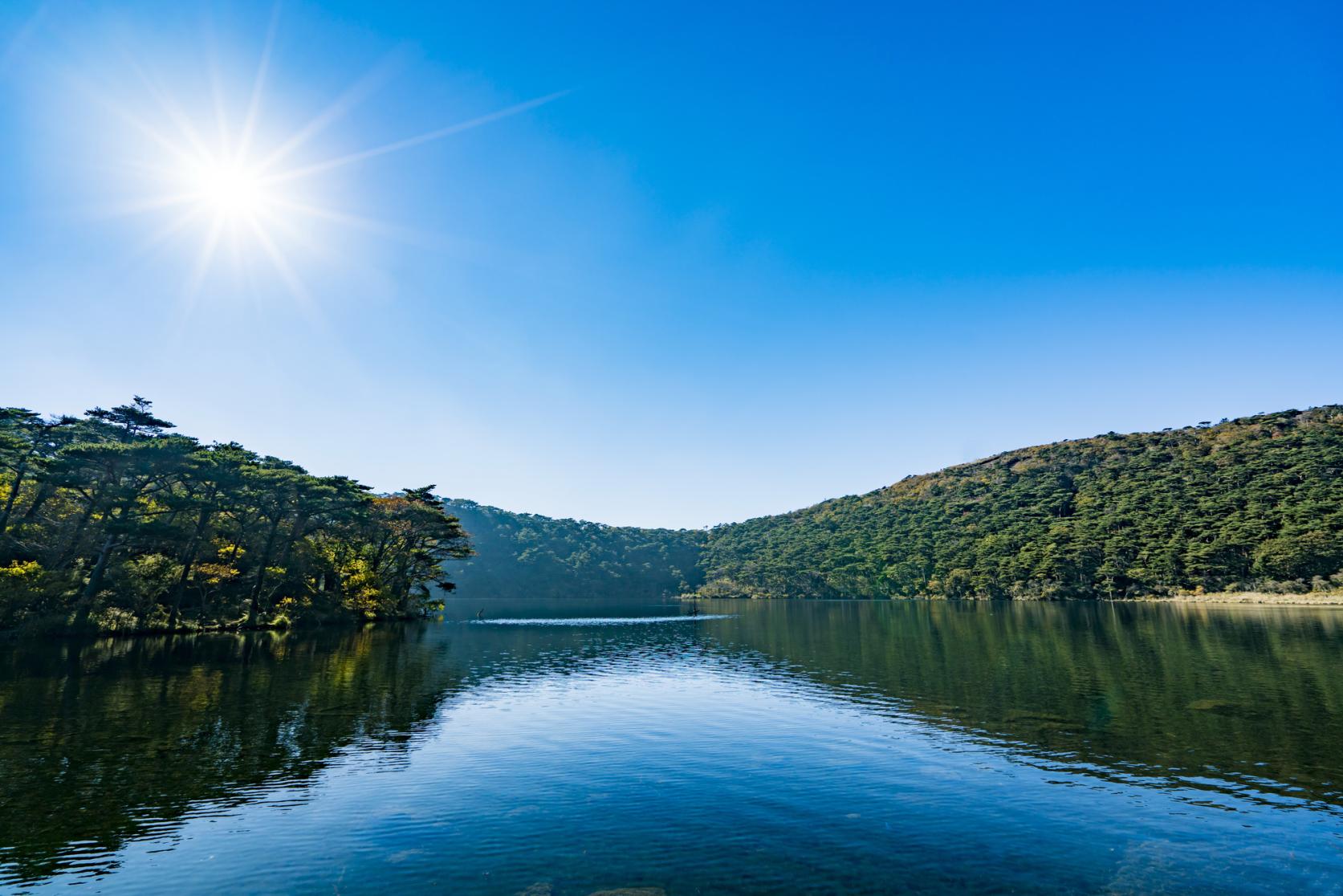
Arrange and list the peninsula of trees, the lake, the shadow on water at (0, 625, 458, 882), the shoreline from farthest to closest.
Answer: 1. the shoreline
2. the peninsula of trees
3. the shadow on water at (0, 625, 458, 882)
4. the lake

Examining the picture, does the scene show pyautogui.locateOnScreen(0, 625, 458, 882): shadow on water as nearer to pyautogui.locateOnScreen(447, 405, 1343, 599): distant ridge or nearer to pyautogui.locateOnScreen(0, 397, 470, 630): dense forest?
pyautogui.locateOnScreen(0, 397, 470, 630): dense forest

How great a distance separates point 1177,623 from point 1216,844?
8165 cm

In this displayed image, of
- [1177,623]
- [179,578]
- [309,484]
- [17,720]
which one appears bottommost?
[1177,623]

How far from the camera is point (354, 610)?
294 feet

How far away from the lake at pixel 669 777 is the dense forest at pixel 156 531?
13730mm

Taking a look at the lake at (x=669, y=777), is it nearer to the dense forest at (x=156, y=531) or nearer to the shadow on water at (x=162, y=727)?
the shadow on water at (x=162, y=727)

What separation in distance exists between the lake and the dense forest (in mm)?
13730

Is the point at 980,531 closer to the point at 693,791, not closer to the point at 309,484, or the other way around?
the point at 309,484

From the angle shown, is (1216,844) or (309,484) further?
(309,484)

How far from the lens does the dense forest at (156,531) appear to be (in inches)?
2247

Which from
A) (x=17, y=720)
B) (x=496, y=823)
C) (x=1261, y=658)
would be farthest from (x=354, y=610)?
(x=1261, y=658)

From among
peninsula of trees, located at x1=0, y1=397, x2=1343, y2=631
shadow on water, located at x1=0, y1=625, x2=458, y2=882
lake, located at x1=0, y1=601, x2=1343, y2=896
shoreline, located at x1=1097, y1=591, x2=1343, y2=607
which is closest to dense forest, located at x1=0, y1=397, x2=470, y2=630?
peninsula of trees, located at x1=0, y1=397, x2=1343, y2=631

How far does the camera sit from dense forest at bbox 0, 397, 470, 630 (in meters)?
57.1

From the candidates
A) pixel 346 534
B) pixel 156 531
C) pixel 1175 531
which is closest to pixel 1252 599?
pixel 1175 531
